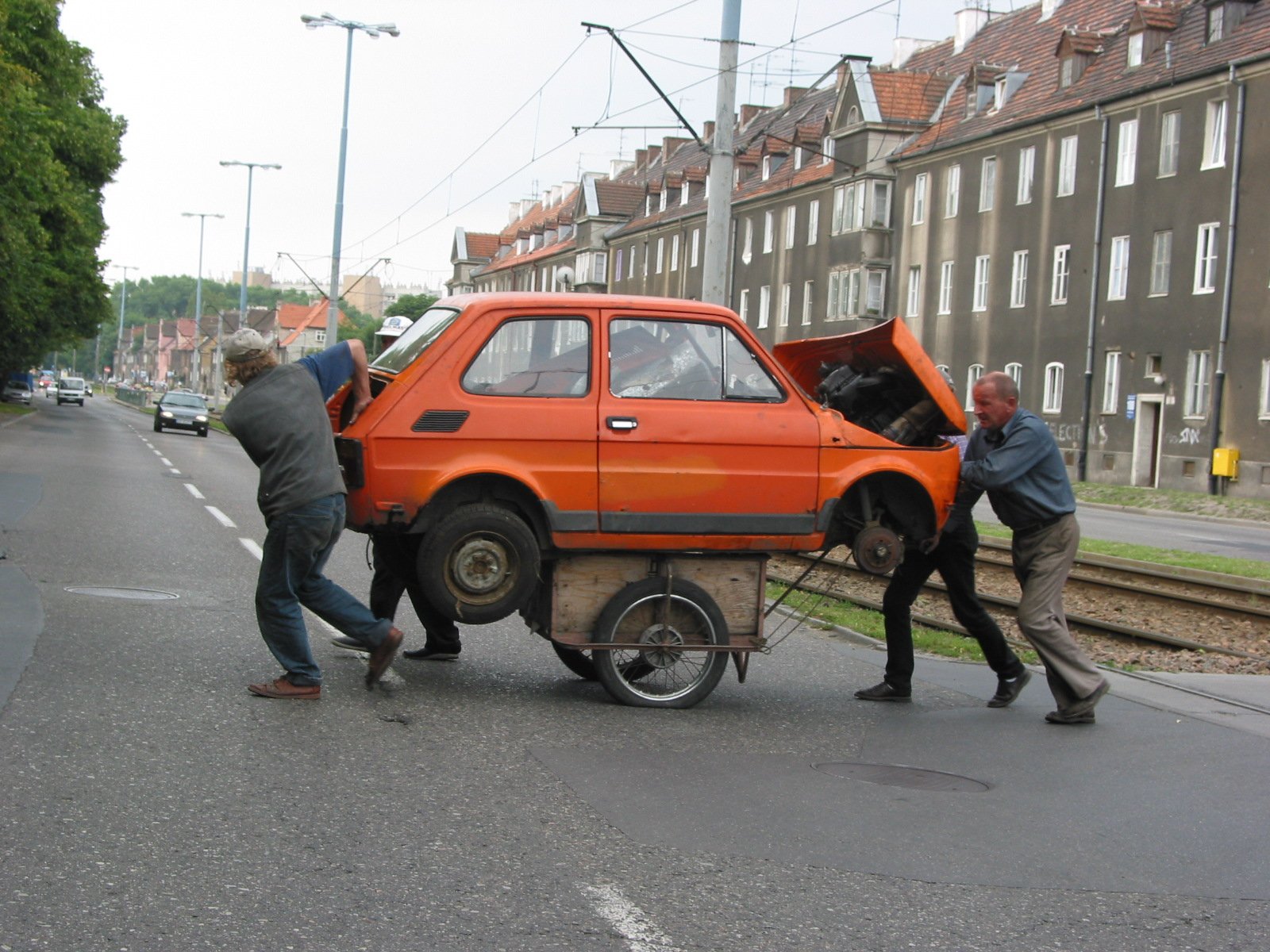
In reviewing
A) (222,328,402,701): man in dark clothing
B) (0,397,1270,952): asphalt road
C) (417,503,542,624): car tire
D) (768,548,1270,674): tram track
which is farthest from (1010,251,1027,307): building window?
(222,328,402,701): man in dark clothing

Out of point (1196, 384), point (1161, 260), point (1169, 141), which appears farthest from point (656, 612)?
point (1169, 141)

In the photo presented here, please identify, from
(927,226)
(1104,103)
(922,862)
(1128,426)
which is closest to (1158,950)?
(922,862)

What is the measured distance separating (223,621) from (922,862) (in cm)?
597

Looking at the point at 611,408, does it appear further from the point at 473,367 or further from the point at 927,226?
the point at 927,226

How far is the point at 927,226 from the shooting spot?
52000 mm

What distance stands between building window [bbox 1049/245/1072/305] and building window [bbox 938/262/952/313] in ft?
19.1

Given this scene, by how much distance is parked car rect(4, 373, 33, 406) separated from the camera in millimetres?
79500

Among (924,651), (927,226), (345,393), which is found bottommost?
(924,651)

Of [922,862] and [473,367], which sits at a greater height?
[473,367]

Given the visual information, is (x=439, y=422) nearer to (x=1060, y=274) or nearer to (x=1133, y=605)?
(x=1133, y=605)

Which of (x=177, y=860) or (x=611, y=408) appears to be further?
(x=611, y=408)

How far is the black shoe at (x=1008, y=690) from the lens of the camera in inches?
342

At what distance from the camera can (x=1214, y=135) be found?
38781 millimetres

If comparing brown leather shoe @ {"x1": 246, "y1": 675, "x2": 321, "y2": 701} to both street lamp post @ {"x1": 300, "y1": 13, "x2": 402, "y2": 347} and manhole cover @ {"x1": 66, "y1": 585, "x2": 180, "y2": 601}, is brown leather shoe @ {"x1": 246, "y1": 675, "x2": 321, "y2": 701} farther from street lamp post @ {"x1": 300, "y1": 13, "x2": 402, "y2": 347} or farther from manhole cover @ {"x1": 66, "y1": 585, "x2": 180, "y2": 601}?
street lamp post @ {"x1": 300, "y1": 13, "x2": 402, "y2": 347}
